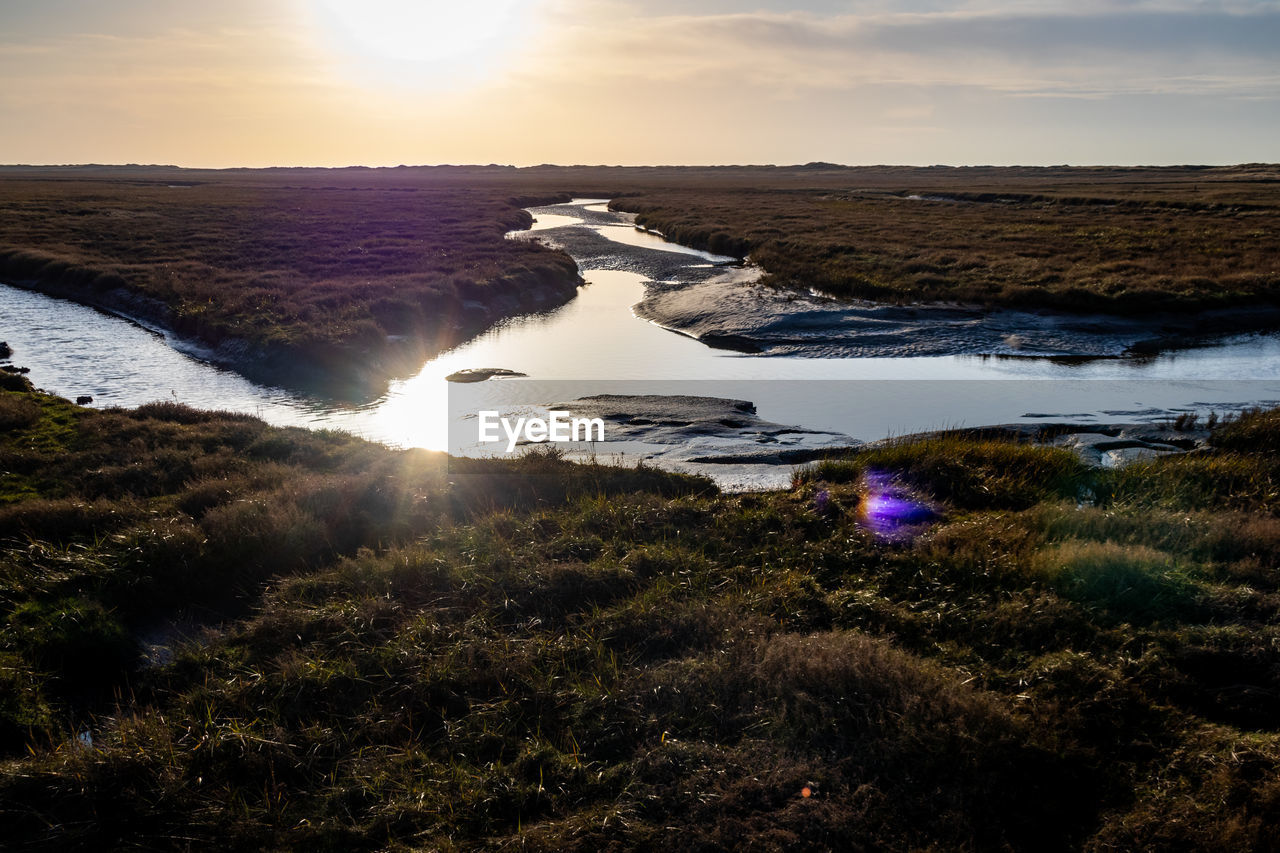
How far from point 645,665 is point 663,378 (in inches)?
602

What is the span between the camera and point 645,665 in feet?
23.8

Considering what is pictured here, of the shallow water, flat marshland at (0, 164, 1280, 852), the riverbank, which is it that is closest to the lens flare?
flat marshland at (0, 164, 1280, 852)

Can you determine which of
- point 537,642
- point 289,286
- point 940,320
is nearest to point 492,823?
point 537,642

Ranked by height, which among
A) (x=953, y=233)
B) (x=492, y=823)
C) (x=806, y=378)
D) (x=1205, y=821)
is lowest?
(x=492, y=823)

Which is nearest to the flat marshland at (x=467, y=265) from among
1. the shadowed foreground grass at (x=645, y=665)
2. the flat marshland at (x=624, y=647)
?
the flat marshland at (x=624, y=647)

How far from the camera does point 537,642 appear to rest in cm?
761

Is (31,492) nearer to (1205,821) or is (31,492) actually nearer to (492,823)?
(492,823)

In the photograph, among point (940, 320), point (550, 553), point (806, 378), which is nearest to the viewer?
point (550, 553)

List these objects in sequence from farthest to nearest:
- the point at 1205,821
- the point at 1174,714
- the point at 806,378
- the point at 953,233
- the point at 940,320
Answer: the point at 953,233 → the point at 940,320 → the point at 806,378 → the point at 1174,714 → the point at 1205,821

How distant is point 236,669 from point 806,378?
56.7ft

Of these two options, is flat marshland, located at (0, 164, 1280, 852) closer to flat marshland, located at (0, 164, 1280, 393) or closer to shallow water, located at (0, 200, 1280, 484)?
shallow water, located at (0, 200, 1280, 484)

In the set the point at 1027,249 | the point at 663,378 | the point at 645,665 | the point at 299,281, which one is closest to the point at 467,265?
the point at 299,281

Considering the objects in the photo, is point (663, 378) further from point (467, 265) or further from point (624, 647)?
point (467, 265)

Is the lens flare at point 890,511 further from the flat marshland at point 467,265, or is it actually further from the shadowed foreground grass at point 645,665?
the flat marshland at point 467,265
